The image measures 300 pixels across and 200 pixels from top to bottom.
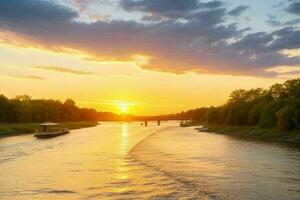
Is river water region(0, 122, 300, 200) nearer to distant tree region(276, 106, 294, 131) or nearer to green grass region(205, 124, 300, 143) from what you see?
green grass region(205, 124, 300, 143)

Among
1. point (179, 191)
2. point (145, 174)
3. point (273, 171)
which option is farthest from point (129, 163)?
point (179, 191)

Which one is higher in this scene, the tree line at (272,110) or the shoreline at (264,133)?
the tree line at (272,110)

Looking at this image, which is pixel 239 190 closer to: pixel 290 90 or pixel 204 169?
pixel 204 169

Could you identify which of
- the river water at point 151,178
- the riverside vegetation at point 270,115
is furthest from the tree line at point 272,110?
the river water at point 151,178

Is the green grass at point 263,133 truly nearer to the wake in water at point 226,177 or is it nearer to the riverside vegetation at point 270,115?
the riverside vegetation at point 270,115

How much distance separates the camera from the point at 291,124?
106 m

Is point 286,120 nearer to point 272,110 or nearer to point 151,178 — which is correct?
point 272,110

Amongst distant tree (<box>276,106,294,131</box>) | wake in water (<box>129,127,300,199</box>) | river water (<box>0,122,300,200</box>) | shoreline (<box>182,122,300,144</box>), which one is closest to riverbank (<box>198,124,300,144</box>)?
shoreline (<box>182,122,300,144</box>)

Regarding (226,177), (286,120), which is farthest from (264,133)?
(226,177)

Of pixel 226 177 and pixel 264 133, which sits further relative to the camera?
pixel 264 133

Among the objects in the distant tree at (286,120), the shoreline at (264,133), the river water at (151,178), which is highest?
the distant tree at (286,120)

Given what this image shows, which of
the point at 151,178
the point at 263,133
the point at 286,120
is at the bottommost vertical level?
the point at 151,178

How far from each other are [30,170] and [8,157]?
639 inches

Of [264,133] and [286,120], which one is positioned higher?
[286,120]
